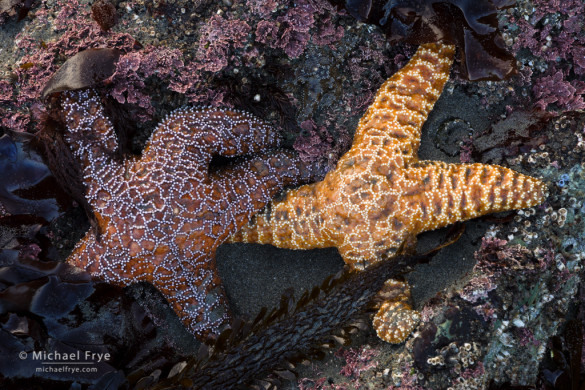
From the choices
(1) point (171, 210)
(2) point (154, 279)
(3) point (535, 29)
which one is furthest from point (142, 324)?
(3) point (535, 29)

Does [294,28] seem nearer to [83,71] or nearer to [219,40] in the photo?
[219,40]

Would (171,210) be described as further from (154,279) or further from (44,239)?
(44,239)

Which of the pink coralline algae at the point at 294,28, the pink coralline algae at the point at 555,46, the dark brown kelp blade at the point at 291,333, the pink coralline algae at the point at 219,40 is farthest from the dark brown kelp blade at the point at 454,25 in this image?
the dark brown kelp blade at the point at 291,333

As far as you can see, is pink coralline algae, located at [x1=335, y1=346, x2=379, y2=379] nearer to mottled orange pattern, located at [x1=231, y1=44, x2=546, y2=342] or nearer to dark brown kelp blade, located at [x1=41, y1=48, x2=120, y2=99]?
mottled orange pattern, located at [x1=231, y1=44, x2=546, y2=342]

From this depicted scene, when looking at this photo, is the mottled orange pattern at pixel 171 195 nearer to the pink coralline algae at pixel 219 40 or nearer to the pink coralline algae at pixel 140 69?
the pink coralline algae at pixel 140 69

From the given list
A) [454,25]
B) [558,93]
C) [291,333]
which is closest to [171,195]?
[291,333]

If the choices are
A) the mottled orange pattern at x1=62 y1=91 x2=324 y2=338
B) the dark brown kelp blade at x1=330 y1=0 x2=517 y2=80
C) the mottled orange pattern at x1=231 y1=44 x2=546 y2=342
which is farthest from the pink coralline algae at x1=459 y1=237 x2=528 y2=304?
the mottled orange pattern at x1=62 y1=91 x2=324 y2=338
